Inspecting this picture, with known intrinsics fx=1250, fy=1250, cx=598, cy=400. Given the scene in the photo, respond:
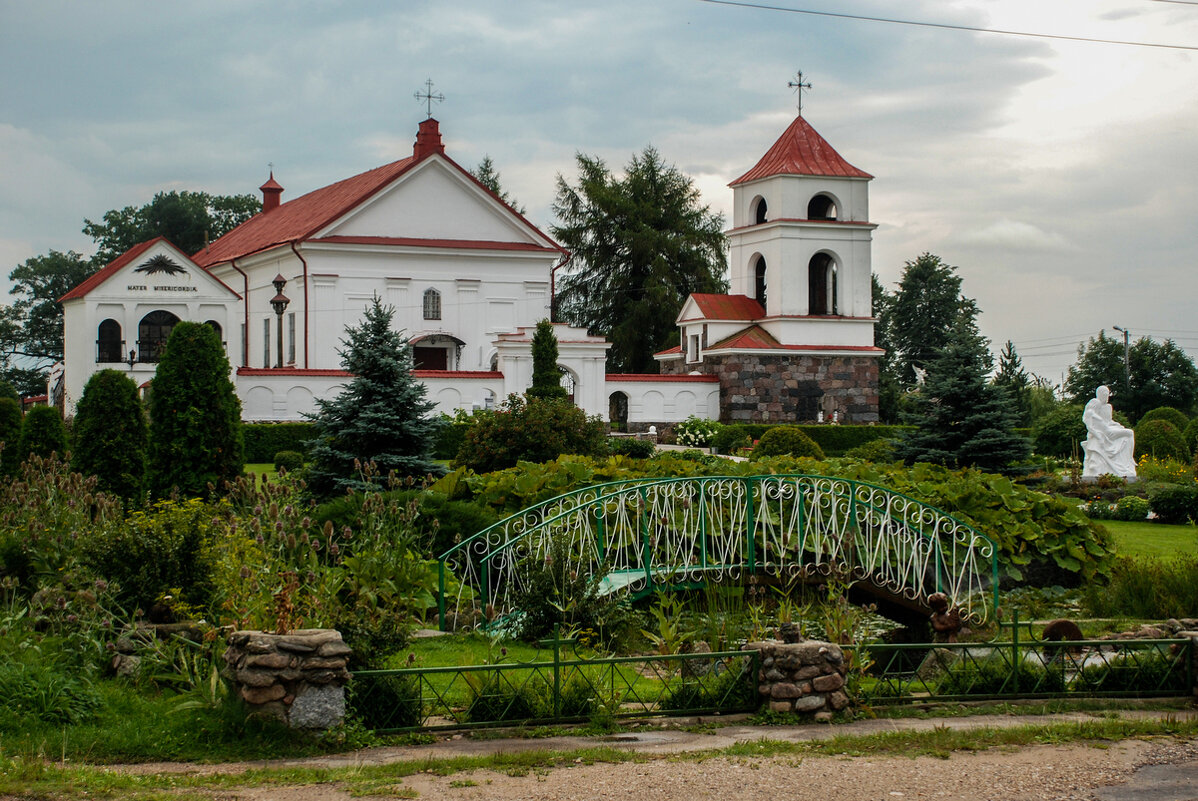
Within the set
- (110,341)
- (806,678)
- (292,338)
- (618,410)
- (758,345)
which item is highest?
(292,338)

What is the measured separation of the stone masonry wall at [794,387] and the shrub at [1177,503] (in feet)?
55.0

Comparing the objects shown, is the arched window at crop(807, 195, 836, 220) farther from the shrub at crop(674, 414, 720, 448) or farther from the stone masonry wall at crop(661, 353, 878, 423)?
the shrub at crop(674, 414, 720, 448)

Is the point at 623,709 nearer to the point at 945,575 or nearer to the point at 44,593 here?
the point at 44,593

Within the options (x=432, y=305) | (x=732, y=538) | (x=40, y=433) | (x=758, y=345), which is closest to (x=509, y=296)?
(x=432, y=305)

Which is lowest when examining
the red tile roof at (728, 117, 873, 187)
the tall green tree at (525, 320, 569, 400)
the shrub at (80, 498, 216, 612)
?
the shrub at (80, 498, 216, 612)

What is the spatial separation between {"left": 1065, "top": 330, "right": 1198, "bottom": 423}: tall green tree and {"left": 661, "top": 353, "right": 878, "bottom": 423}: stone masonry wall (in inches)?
683

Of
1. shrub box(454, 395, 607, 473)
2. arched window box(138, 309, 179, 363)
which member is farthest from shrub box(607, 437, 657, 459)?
arched window box(138, 309, 179, 363)

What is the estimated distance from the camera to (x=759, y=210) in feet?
127

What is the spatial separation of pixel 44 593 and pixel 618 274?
160 feet

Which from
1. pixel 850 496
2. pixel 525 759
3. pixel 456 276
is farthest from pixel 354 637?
pixel 456 276

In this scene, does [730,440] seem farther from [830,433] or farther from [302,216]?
[302,216]

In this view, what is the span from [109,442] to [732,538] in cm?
894

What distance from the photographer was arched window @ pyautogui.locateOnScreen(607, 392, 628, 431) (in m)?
35.8

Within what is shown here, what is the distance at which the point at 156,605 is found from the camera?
8.95m
